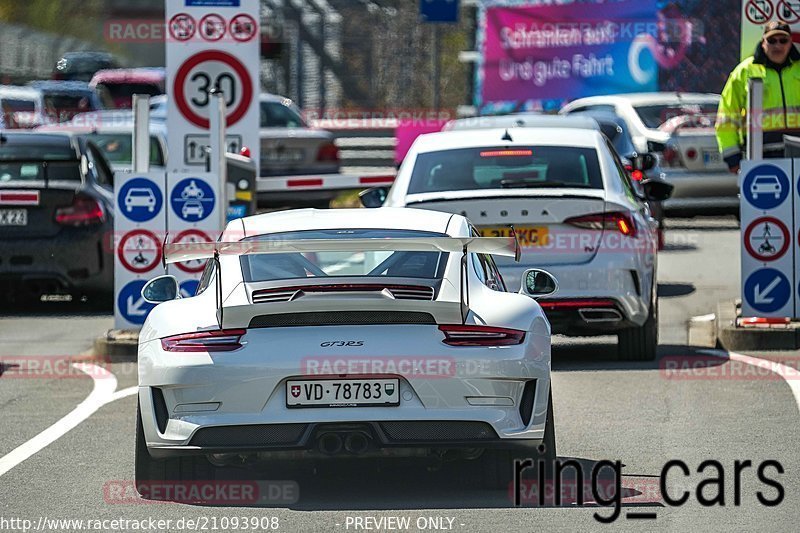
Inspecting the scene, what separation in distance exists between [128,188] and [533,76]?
70.6 feet

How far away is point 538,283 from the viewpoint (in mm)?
8422

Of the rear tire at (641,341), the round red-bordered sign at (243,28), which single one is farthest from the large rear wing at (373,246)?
the round red-bordered sign at (243,28)

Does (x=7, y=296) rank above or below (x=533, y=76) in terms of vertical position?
below

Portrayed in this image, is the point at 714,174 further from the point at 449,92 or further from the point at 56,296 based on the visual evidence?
the point at 449,92

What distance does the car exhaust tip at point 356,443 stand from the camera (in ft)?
23.9

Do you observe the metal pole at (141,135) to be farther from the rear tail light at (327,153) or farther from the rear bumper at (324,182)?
the rear tail light at (327,153)

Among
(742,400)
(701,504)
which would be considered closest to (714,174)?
(742,400)

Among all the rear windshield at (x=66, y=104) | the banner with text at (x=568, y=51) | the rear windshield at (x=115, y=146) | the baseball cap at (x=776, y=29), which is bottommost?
the rear windshield at (x=115, y=146)

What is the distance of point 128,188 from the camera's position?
13094mm

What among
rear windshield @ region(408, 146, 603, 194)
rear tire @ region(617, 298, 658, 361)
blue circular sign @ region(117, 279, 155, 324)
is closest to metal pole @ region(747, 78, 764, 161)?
rear windshield @ region(408, 146, 603, 194)

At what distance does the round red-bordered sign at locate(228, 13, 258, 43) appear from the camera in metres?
14.9

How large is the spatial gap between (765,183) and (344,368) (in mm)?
6463

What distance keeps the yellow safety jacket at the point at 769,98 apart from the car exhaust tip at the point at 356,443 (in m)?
7.29

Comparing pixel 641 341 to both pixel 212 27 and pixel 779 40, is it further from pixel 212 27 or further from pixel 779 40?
pixel 212 27
